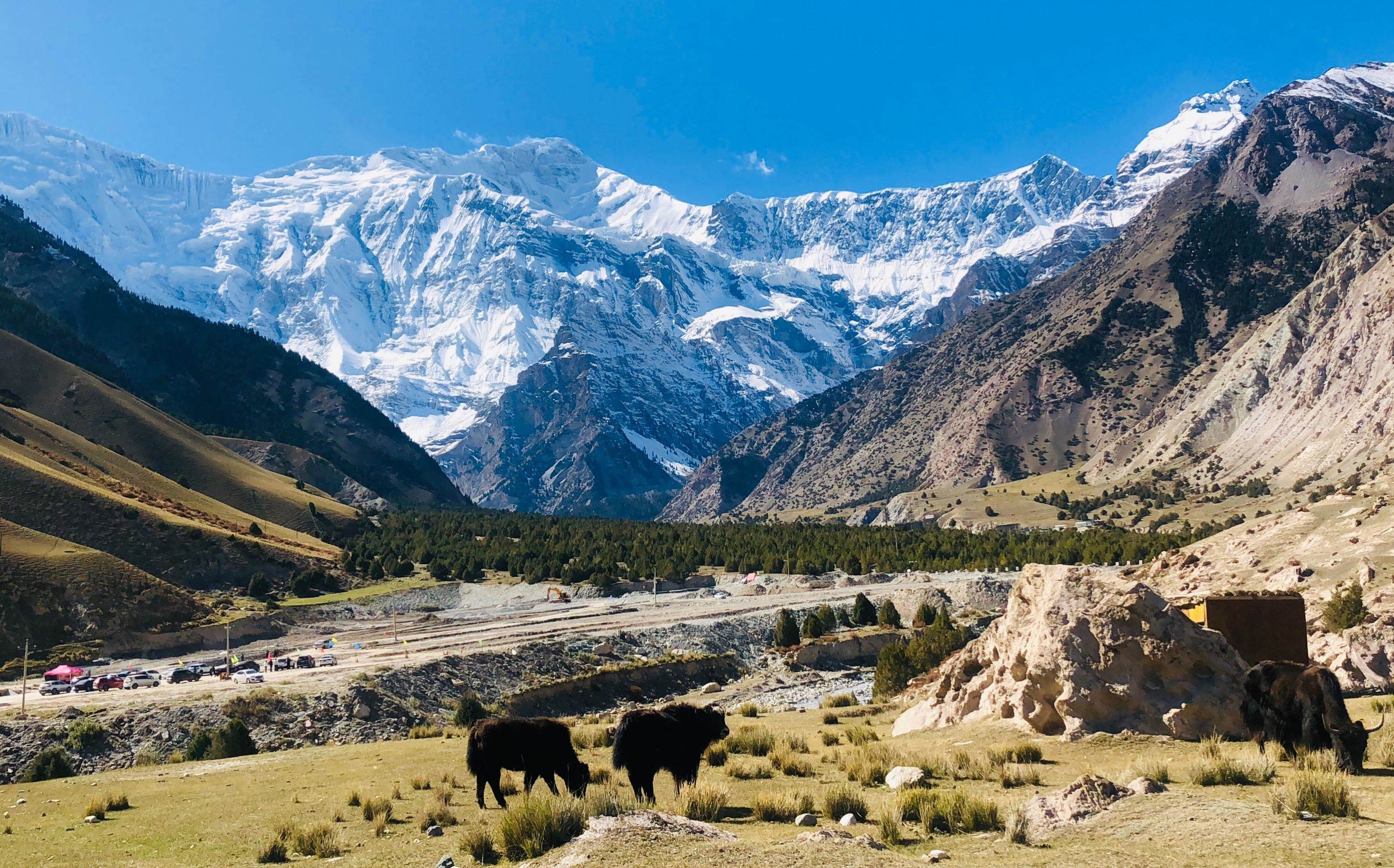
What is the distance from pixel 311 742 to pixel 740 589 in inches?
2946

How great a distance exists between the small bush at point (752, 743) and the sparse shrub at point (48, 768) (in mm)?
17736

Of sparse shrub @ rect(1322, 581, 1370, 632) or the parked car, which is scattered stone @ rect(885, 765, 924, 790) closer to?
sparse shrub @ rect(1322, 581, 1370, 632)

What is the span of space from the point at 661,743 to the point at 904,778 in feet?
14.8

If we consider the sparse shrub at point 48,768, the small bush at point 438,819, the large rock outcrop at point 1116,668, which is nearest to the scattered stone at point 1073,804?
the large rock outcrop at point 1116,668

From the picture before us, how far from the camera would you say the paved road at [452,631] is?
44.9 m

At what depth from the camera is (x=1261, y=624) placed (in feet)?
90.1

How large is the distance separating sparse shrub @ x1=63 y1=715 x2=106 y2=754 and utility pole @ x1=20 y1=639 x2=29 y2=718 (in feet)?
10.1

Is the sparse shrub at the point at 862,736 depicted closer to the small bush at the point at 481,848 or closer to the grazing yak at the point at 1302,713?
the grazing yak at the point at 1302,713

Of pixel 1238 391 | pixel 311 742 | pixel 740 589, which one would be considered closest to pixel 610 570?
pixel 740 589

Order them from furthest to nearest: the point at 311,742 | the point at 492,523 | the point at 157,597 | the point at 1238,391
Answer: the point at 492,523 < the point at 1238,391 < the point at 157,597 < the point at 311,742

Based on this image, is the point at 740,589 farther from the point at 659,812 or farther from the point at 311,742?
the point at 659,812

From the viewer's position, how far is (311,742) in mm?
38500

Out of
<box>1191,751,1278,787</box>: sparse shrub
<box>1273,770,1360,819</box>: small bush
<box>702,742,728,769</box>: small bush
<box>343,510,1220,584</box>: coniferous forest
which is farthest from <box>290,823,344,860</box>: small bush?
<box>343,510,1220,584</box>: coniferous forest

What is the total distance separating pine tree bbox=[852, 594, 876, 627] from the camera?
8075 cm
